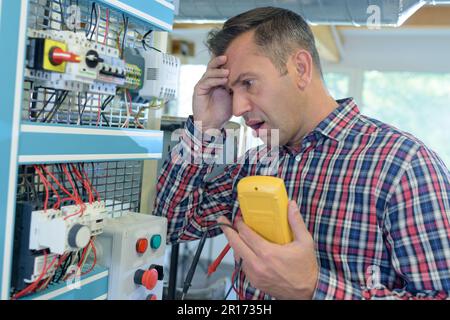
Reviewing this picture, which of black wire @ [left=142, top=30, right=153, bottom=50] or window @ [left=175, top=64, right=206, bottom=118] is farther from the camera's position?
window @ [left=175, top=64, right=206, bottom=118]

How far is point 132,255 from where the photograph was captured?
1095 millimetres

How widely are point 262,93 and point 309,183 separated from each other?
0.24 meters

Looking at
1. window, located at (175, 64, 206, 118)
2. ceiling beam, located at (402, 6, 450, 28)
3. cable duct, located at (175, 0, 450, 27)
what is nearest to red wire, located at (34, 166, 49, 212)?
cable duct, located at (175, 0, 450, 27)

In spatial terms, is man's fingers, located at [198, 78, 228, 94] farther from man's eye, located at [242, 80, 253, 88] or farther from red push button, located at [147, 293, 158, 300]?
red push button, located at [147, 293, 158, 300]

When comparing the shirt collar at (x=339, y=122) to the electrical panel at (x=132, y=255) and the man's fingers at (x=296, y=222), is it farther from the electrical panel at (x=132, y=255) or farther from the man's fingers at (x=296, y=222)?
the electrical panel at (x=132, y=255)

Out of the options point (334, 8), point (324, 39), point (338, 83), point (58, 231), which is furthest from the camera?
point (338, 83)

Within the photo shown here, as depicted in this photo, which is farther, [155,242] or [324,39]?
[324,39]

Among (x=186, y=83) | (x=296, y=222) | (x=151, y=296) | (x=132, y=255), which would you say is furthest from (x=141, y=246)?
(x=186, y=83)

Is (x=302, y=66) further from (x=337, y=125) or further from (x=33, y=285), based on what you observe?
(x=33, y=285)

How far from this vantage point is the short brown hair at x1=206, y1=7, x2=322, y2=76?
1.14 m

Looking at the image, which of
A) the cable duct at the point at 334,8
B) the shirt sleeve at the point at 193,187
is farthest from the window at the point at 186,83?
the shirt sleeve at the point at 193,187

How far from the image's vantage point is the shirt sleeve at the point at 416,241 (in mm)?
918
